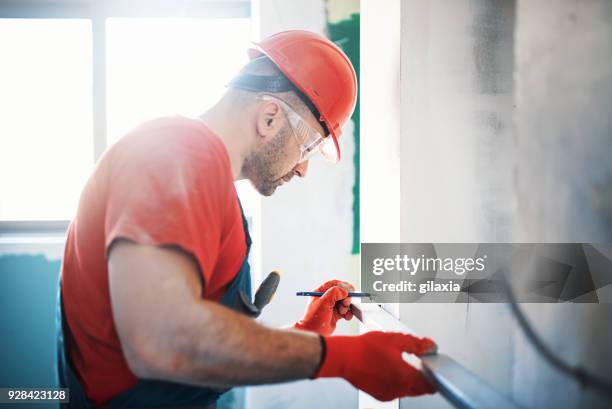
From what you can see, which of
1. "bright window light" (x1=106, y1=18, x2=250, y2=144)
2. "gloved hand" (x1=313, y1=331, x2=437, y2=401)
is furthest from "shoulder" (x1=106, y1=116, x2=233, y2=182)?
"bright window light" (x1=106, y1=18, x2=250, y2=144)

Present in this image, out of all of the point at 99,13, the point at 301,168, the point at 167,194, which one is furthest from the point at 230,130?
the point at 99,13

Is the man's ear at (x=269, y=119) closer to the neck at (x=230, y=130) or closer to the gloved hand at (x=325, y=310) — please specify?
the neck at (x=230, y=130)

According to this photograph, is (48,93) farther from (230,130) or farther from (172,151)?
(172,151)

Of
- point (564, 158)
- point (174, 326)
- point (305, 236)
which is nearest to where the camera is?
point (174, 326)

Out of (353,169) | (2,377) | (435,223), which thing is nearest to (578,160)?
(435,223)

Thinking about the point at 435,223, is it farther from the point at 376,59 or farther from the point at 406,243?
the point at 376,59

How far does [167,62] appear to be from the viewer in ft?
8.09

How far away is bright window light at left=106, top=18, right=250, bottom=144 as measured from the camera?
2467 mm

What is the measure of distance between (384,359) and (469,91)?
0.67m

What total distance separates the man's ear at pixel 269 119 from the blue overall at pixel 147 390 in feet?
0.98

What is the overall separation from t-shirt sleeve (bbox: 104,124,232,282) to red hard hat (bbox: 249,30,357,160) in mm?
414

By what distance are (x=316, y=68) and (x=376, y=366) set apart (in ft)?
2.27

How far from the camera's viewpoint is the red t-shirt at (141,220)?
23.6 inches

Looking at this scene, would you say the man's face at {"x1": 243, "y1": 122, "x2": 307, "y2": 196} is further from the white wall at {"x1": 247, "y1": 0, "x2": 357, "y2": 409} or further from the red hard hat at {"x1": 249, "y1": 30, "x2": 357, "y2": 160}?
the white wall at {"x1": 247, "y1": 0, "x2": 357, "y2": 409}
